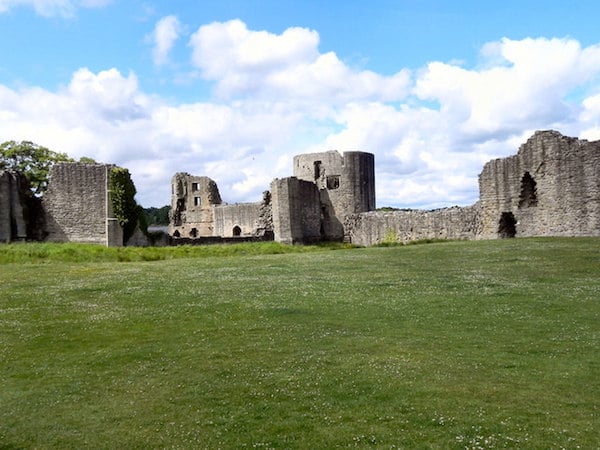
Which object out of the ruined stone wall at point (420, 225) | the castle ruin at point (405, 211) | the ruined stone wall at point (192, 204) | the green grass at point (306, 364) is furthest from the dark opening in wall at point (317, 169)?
the green grass at point (306, 364)

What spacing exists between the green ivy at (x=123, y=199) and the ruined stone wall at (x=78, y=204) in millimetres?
380

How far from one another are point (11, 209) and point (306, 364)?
36.5 m

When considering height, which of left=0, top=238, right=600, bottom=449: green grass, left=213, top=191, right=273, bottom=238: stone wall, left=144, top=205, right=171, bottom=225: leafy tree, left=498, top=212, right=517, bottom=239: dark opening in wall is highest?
left=144, top=205, right=171, bottom=225: leafy tree

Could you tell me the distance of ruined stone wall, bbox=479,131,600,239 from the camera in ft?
105

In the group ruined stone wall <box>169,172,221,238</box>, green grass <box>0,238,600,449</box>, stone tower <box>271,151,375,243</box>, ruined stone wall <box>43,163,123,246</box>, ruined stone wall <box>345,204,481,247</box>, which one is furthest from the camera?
ruined stone wall <box>169,172,221,238</box>

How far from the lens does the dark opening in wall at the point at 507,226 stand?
38.2 metres

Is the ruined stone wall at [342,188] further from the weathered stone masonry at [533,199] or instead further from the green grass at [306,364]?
the green grass at [306,364]

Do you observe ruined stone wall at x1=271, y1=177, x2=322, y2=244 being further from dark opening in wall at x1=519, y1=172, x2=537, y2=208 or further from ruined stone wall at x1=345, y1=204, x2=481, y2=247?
dark opening in wall at x1=519, y1=172, x2=537, y2=208

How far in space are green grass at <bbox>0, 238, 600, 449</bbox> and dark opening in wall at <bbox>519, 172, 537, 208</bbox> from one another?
17521mm

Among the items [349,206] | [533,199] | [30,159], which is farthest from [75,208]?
[533,199]

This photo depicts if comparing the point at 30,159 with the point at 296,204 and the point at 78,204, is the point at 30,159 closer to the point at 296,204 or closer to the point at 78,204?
the point at 78,204

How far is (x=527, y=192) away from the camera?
36.8 metres

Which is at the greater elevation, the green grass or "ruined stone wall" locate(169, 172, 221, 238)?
"ruined stone wall" locate(169, 172, 221, 238)

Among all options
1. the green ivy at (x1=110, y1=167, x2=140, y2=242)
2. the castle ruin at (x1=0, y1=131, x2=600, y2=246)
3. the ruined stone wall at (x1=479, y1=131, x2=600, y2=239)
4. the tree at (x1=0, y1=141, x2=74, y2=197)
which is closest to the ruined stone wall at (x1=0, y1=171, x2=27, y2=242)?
the castle ruin at (x1=0, y1=131, x2=600, y2=246)
